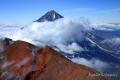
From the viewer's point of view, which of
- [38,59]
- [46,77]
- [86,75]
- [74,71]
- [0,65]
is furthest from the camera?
[0,65]

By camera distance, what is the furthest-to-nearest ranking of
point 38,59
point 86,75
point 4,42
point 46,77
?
point 4,42, point 38,59, point 46,77, point 86,75

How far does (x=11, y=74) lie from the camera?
7394cm

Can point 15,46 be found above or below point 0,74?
above

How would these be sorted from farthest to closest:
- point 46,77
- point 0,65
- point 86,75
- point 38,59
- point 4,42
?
point 4,42, point 0,65, point 38,59, point 46,77, point 86,75

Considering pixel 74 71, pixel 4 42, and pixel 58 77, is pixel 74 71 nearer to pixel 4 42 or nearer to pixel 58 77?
pixel 58 77

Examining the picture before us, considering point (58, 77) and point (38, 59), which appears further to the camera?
point (38, 59)

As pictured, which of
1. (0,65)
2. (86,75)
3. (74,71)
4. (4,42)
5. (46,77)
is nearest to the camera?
(86,75)

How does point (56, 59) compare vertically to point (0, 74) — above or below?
above

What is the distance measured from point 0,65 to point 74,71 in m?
24.8

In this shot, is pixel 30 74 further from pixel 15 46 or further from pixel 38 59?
pixel 15 46

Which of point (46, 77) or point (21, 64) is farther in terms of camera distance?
point (21, 64)

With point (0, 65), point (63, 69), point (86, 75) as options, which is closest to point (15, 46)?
point (0, 65)

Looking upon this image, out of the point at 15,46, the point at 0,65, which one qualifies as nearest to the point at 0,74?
the point at 0,65

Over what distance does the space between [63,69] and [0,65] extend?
2154 cm
